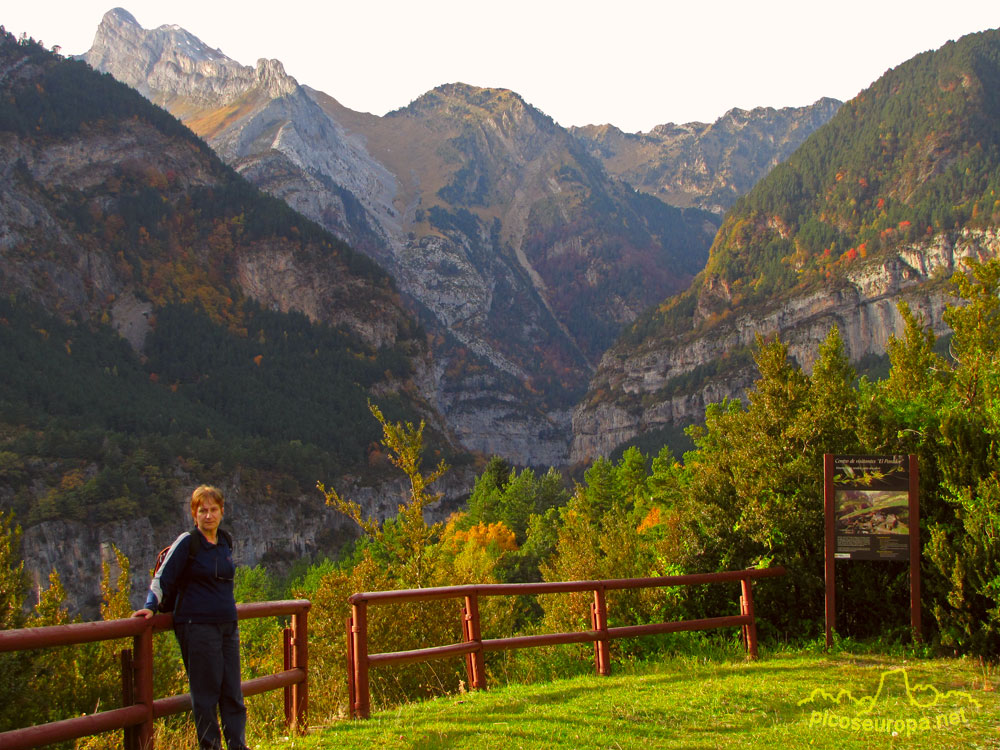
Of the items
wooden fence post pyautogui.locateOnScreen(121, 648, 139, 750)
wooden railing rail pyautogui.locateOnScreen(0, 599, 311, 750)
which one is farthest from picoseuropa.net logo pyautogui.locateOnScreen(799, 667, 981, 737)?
wooden fence post pyautogui.locateOnScreen(121, 648, 139, 750)

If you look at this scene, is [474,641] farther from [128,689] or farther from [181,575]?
[128,689]

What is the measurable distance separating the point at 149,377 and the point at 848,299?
482 feet

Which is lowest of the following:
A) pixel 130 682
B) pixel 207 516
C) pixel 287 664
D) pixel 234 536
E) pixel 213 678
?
pixel 234 536

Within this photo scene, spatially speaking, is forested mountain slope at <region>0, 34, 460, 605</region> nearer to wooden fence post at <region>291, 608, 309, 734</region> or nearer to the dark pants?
wooden fence post at <region>291, 608, 309, 734</region>

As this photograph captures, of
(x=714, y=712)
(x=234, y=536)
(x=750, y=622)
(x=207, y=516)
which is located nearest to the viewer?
(x=207, y=516)

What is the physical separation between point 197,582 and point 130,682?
0.88m

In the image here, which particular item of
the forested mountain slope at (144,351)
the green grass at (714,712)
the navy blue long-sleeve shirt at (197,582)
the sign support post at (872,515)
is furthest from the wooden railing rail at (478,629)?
the forested mountain slope at (144,351)

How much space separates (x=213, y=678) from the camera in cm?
695

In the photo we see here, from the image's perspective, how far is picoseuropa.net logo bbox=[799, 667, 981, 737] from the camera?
8.03m

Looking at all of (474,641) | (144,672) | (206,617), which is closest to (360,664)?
(474,641)

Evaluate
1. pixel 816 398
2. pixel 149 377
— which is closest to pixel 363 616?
pixel 816 398

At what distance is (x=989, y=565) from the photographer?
36.3 ft

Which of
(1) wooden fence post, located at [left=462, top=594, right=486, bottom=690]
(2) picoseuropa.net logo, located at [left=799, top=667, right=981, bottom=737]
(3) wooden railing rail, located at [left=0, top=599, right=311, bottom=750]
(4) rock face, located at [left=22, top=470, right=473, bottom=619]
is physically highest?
(3) wooden railing rail, located at [left=0, top=599, right=311, bottom=750]

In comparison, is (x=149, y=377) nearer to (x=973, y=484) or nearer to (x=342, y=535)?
(x=342, y=535)
